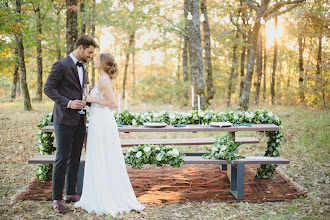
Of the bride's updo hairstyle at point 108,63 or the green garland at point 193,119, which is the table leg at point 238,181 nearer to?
the green garland at point 193,119

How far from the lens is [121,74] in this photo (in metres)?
41.6

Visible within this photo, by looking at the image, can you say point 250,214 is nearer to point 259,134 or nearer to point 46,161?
point 46,161

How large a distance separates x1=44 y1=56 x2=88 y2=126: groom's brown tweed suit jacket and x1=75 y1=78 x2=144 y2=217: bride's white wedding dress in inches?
11.9

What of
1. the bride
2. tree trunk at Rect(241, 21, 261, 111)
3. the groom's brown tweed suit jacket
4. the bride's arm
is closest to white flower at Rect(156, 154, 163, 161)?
the bride

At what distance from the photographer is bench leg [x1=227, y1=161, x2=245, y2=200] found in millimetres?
5336

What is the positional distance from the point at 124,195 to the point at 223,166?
10.2 feet

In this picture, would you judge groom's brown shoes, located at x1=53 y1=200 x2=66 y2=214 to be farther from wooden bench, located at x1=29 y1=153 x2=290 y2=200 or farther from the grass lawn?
wooden bench, located at x1=29 y1=153 x2=290 y2=200

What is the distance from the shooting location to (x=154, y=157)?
5.35 meters

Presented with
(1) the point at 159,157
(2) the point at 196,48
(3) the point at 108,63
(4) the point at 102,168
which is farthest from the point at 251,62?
(4) the point at 102,168

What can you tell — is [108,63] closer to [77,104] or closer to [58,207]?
[77,104]

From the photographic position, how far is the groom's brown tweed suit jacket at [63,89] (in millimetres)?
4461

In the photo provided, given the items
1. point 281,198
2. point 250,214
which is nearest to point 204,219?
point 250,214

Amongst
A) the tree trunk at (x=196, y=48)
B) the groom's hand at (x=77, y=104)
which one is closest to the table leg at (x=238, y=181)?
the groom's hand at (x=77, y=104)

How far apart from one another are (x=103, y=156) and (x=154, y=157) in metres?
0.97
